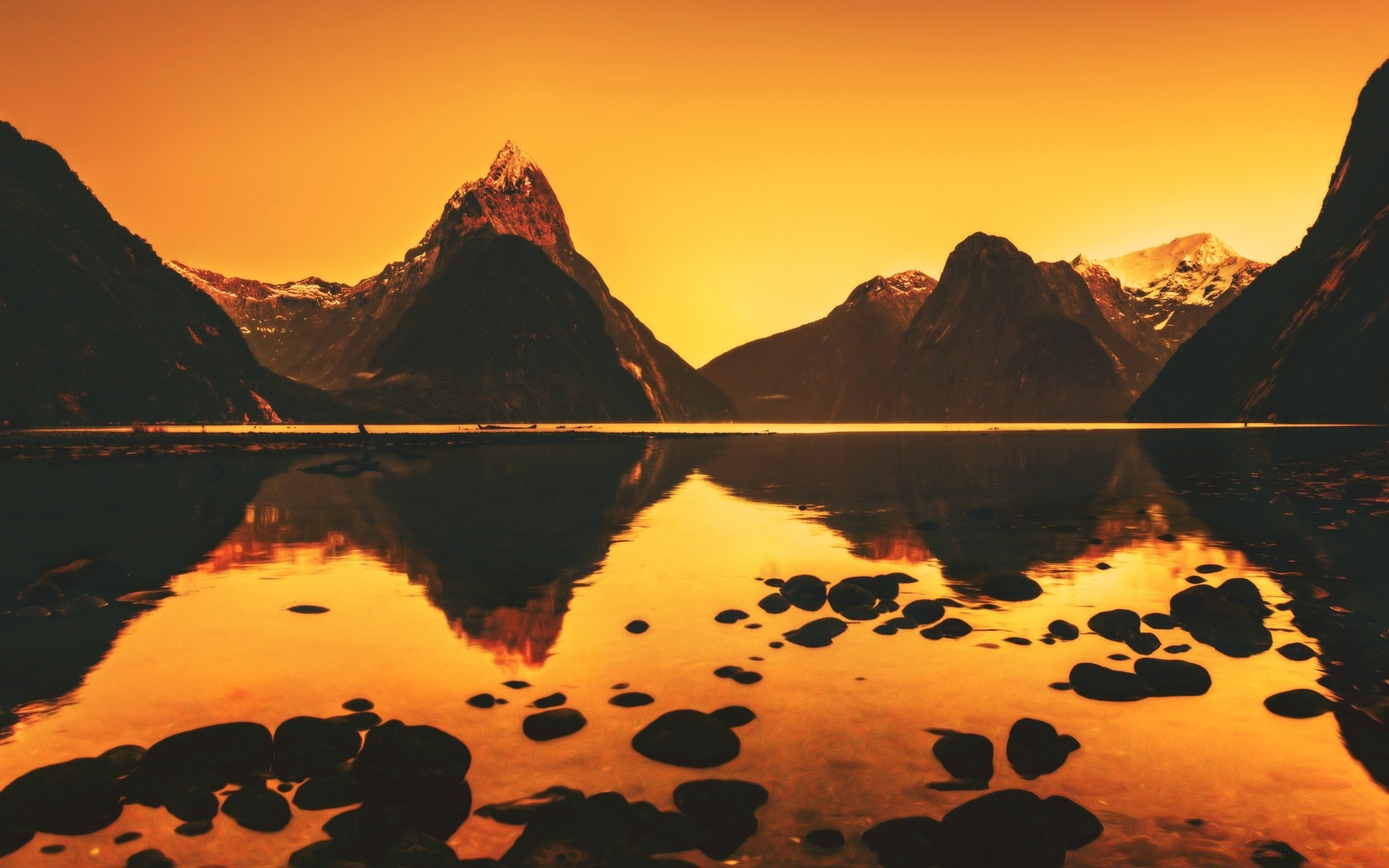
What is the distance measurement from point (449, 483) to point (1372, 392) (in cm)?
18658

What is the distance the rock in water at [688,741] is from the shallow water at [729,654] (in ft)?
0.72

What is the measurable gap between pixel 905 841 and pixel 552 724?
5453mm

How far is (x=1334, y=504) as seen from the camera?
44531mm

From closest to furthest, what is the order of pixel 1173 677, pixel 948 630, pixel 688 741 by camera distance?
pixel 688 741
pixel 1173 677
pixel 948 630

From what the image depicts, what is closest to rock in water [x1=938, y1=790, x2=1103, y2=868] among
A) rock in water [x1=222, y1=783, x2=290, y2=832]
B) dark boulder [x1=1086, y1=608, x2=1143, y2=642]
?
rock in water [x1=222, y1=783, x2=290, y2=832]

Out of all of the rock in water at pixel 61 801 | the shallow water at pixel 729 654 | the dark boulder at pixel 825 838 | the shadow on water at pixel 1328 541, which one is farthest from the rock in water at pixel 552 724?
the shadow on water at pixel 1328 541

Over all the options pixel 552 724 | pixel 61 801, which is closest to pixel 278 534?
pixel 552 724

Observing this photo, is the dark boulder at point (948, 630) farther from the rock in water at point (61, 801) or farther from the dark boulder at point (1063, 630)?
the rock in water at point (61, 801)

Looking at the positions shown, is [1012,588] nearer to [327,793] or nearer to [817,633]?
[817,633]

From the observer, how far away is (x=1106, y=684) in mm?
14484

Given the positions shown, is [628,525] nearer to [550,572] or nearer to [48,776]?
[550,572]

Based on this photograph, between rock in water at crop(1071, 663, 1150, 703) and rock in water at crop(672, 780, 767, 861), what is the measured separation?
6.68 meters

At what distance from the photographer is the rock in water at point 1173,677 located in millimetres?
14477

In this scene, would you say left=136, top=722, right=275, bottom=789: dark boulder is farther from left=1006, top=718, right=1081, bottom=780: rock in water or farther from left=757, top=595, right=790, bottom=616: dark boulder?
left=757, top=595, right=790, bottom=616: dark boulder
